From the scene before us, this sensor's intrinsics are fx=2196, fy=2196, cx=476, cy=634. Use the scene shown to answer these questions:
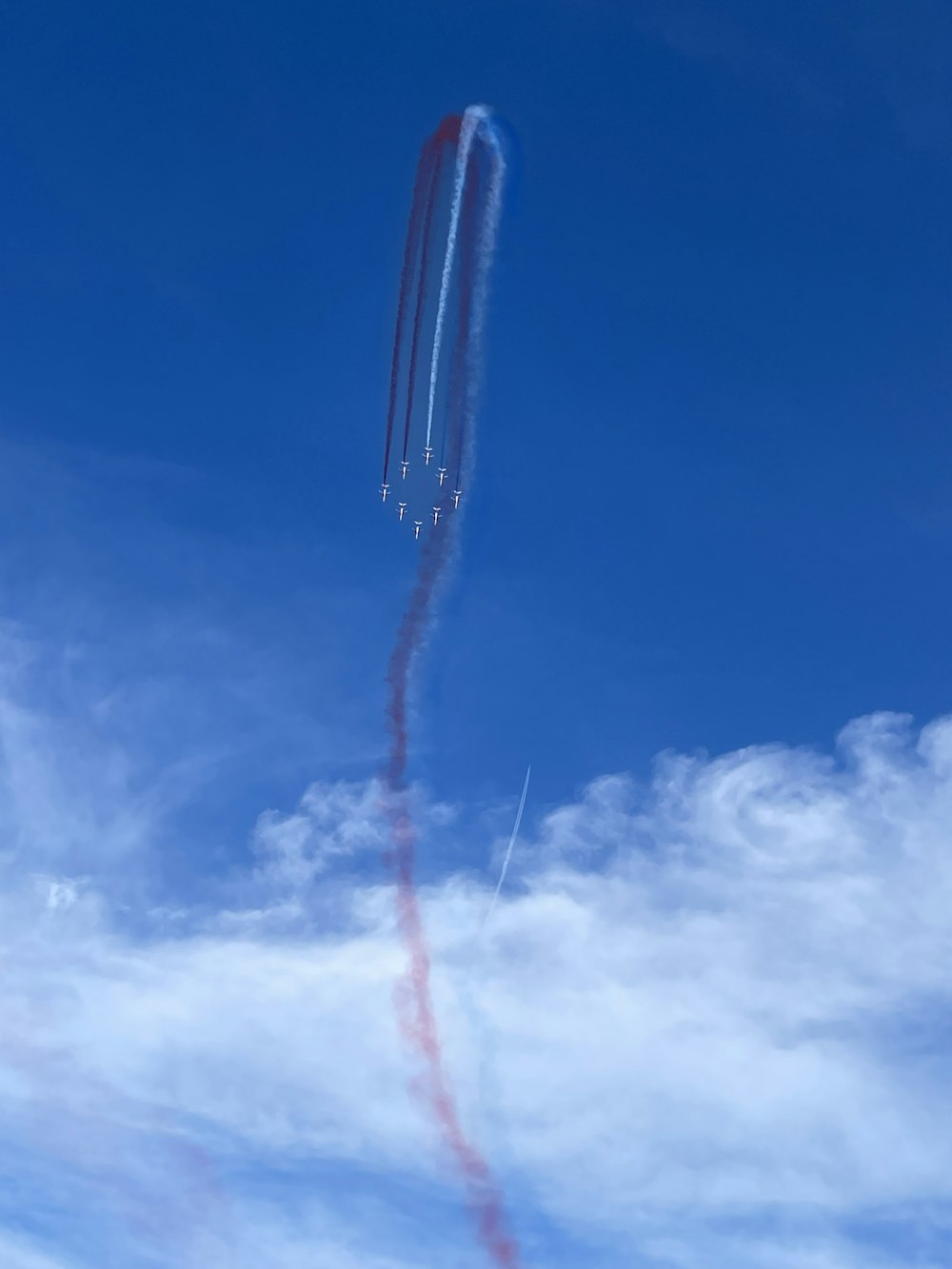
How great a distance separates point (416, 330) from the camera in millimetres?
141625

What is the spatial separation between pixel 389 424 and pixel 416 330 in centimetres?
647

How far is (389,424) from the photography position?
143625mm
